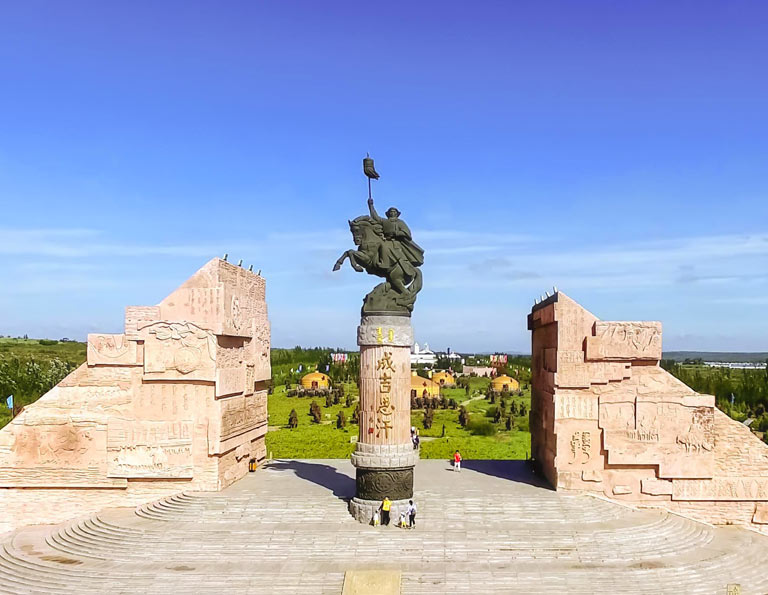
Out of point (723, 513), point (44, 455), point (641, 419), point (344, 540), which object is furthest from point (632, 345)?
point (44, 455)

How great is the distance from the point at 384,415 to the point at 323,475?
5.28 metres

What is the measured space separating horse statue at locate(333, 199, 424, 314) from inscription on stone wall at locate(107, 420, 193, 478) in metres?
6.50

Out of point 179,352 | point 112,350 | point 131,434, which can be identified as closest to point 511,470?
point 179,352

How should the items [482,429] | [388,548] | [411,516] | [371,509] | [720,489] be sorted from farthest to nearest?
1. [482,429]
2. [720,489]
3. [371,509]
4. [411,516]
5. [388,548]

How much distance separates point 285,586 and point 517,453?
18032mm

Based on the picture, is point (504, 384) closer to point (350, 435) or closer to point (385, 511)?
point (350, 435)

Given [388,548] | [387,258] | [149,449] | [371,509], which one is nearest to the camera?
[388,548]

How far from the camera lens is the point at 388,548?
52.5 feet

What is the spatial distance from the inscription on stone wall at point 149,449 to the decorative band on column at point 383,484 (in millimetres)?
5260

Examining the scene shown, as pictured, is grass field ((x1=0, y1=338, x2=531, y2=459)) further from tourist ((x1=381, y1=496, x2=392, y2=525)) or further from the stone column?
tourist ((x1=381, y1=496, x2=392, y2=525))

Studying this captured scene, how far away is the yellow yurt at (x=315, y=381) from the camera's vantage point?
53844 mm

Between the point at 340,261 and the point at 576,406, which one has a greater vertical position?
the point at 340,261

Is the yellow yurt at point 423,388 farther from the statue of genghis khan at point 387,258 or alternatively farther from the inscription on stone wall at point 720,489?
the statue of genghis khan at point 387,258

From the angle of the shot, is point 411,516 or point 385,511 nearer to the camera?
point 411,516
